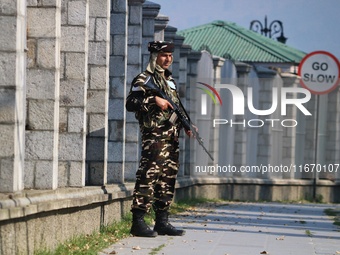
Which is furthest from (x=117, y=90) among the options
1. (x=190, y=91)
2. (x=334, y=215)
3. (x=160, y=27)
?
(x=190, y=91)

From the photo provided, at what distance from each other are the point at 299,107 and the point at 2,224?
35631 millimetres

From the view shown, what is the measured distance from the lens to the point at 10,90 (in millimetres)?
13250

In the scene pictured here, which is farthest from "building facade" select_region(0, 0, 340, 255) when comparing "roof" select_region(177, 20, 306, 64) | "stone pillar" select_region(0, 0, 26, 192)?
"roof" select_region(177, 20, 306, 64)

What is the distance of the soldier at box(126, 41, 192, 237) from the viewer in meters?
17.0

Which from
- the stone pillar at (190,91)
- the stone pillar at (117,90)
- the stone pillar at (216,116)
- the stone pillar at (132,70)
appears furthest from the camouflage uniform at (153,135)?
the stone pillar at (216,116)

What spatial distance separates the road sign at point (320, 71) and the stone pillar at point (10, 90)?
25.8m

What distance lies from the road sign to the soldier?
21.6 m

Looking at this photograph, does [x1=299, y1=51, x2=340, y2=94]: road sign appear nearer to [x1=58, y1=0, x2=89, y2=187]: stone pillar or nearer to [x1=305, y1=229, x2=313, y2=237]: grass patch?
[x1=305, y1=229, x2=313, y2=237]: grass patch

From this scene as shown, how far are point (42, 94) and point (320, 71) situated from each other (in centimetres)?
2443

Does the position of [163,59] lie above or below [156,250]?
above

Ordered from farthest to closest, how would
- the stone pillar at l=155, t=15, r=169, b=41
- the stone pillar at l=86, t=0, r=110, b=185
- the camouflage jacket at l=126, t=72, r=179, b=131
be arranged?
the stone pillar at l=155, t=15, r=169, b=41 → the stone pillar at l=86, t=0, r=110, b=185 → the camouflage jacket at l=126, t=72, r=179, b=131

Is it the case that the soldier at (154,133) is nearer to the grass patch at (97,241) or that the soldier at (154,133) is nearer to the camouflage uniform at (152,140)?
the camouflage uniform at (152,140)

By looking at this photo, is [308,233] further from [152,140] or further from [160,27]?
[160,27]

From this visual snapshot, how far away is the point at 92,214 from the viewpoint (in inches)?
666
